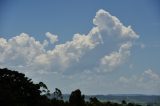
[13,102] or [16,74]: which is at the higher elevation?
[16,74]

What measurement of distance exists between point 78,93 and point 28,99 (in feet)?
67.3

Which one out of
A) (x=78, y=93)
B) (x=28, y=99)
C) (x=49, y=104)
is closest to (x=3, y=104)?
(x=28, y=99)

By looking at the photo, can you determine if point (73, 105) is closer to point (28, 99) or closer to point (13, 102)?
point (28, 99)

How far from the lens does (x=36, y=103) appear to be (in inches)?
4574

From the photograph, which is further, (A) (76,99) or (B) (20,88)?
(A) (76,99)

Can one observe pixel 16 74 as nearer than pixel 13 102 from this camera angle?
No

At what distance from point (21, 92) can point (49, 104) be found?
35.9 feet

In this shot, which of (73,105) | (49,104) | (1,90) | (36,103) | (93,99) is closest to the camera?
(1,90)

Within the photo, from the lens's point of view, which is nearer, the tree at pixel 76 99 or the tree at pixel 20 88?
the tree at pixel 20 88

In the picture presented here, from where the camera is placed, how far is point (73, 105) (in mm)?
133250

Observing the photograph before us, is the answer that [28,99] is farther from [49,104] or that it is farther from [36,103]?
[49,104]

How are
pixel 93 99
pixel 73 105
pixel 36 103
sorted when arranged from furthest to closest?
pixel 93 99 → pixel 73 105 → pixel 36 103

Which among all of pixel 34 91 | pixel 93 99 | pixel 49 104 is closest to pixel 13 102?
pixel 34 91

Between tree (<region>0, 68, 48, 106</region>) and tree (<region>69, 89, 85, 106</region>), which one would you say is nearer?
tree (<region>0, 68, 48, 106</region>)
